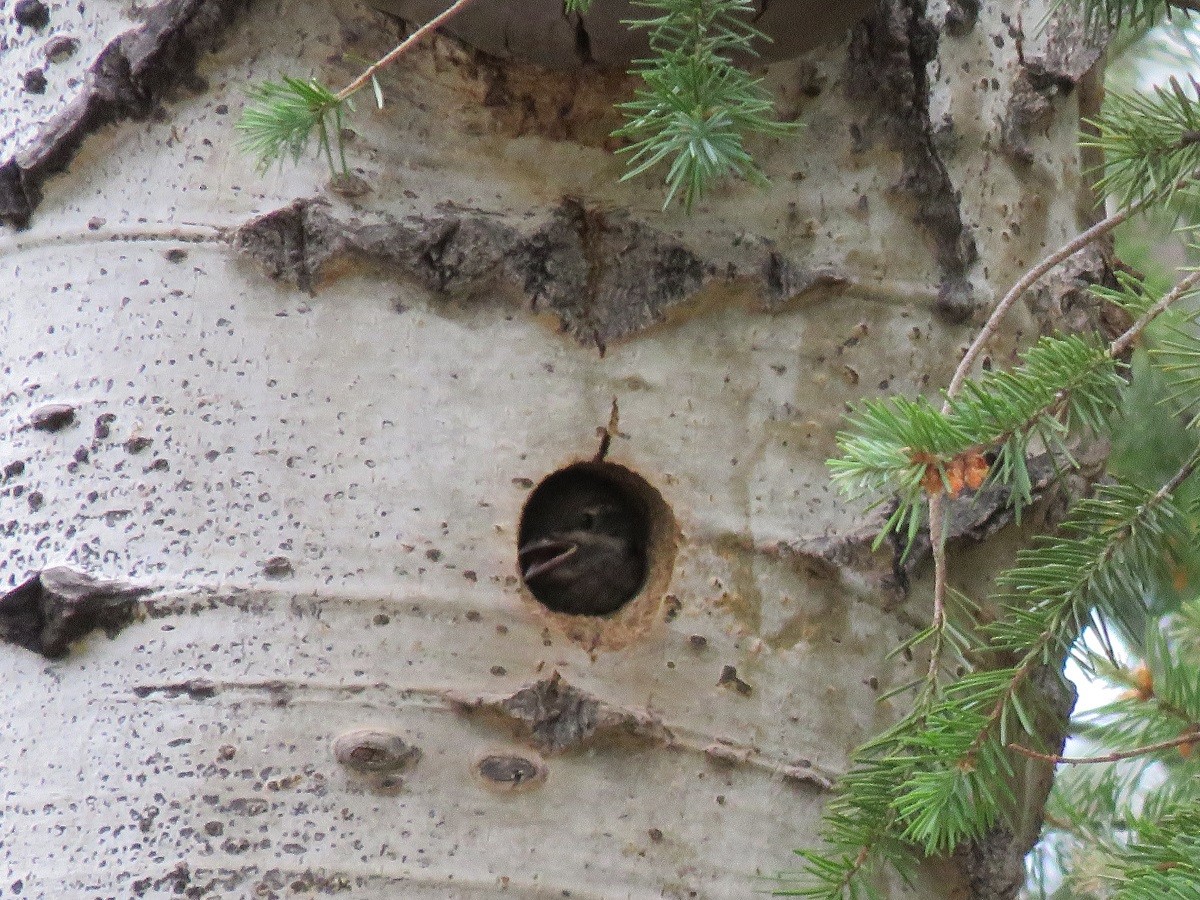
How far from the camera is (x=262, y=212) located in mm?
1038

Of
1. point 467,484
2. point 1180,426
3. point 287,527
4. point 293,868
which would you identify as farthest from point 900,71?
point 1180,426

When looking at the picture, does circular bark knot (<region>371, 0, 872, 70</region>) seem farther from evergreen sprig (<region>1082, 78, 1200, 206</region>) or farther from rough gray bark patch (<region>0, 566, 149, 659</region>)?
rough gray bark patch (<region>0, 566, 149, 659</region>)

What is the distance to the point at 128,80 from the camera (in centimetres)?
107

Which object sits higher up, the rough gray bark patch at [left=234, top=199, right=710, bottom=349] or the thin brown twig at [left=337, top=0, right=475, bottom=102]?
the thin brown twig at [left=337, top=0, right=475, bottom=102]

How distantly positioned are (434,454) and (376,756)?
8.4 inches

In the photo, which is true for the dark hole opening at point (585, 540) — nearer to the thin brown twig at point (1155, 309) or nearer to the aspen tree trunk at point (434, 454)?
the aspen tree trunk at point (434, 454)

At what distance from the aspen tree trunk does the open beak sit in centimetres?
5

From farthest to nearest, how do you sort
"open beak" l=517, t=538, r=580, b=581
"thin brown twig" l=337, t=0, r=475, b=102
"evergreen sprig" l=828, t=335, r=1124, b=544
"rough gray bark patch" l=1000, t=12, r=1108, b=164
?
"rough gray bark patch" l=1000, t=12, r=1108, b=164
"open beak" l=517, t=538, r=580, b=581
"thin brown twig" l=337, t=0, r=475, b=102
"evergreen sprig" l=828, t=335, r=1124, b=544

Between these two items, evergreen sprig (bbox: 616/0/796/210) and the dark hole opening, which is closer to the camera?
evergreen sprig (bbox: 616/0/796/210)

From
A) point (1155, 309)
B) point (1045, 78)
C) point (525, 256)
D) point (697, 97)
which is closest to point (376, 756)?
point (525, 256)

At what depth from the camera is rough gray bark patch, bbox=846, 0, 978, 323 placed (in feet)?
3.72

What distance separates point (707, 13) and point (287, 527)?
45 cm

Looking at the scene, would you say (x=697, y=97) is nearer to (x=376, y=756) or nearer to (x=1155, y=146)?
(x=1155, y=146)

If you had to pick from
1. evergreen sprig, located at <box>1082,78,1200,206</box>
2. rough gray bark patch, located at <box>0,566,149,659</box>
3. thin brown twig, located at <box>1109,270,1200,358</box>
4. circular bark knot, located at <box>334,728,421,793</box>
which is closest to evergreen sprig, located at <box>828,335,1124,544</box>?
thin brown twig, located at <box>1109,270,1200,358</box>
